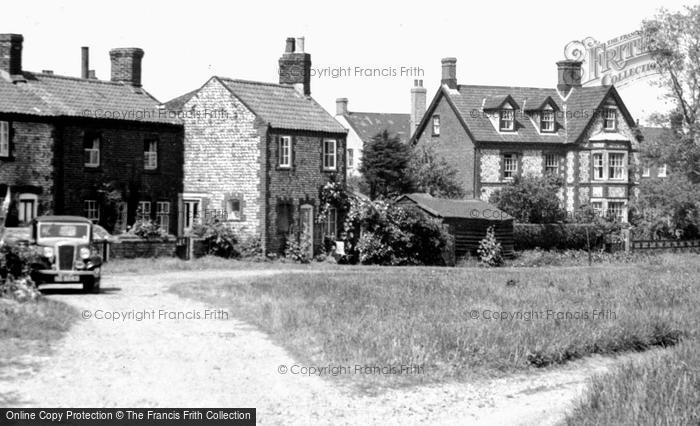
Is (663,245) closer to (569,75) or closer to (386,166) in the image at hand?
(386,166)

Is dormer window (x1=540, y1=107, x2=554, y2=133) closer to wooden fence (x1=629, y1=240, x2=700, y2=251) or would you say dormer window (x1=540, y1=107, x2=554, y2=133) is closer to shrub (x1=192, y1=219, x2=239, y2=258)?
wooden fence (x1=629, y1=240, x2=700, y2=251)

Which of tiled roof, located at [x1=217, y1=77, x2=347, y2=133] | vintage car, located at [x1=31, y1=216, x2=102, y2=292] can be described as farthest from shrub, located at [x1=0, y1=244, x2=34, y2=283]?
tiled roof, located at [x1=217, y1=77, x2=347, y2=133]

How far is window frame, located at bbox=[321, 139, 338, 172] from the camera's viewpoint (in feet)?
155

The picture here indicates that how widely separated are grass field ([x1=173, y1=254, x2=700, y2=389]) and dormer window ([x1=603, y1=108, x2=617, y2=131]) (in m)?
29.7

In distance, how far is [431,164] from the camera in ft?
194

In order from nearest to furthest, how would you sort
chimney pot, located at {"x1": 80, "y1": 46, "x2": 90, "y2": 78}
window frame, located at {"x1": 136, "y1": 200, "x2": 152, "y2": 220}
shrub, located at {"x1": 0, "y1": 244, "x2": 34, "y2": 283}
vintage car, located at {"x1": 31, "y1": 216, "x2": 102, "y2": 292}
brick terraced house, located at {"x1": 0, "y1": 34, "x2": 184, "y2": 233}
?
shrub, located at {"x1": 0, "y1": 244, "x2": 34, "y2": 283} < vintage car, located at {"x1": 31, "y1": 216, "x2": 102, "y2": 292} < brick terraced house, located at {"x1": 0, "y1": 34, "x2": 184, "y2": 233} < window frame, located at {"x1": 136, "y1": 200, "x2": 152, "y2": 220} < chimney pot, located at {"x1": 80, "y1": 46, "x2": 90, "y2": 78}

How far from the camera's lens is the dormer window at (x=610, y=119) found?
63300 mm

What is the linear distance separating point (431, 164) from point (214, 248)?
20.2 m

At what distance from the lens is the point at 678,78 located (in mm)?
57062

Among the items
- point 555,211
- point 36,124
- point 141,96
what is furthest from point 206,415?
point 555,211

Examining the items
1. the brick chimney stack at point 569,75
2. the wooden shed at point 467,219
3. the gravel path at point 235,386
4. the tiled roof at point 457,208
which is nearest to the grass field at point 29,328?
the gravel path at point 235,386

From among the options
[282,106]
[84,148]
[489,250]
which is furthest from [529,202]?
[84,148]

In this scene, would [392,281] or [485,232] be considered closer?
[392,281]

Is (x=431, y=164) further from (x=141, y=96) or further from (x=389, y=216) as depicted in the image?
(x=141, y=96)
